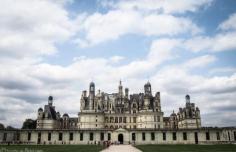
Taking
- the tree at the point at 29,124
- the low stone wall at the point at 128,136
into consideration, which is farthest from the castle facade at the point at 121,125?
the tree at the point at 29,124

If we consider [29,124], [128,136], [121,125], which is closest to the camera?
[128,136]

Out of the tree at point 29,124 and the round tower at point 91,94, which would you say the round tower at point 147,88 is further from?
the tree at point 29,124

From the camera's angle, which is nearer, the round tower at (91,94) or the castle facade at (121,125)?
the castle facade at (121,125)

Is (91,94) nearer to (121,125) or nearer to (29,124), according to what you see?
(121,125)

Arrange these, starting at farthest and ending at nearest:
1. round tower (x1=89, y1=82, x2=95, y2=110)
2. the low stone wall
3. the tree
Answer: the tree
round tower (x1=89, y1=82, x2=95, y2=110)
the low stone wall

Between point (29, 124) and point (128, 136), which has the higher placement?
point (29, 124)

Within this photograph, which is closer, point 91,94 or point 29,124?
point 91,94

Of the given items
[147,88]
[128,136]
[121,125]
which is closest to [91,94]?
[121,125]

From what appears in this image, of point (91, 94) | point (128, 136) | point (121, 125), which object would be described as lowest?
point (128, 136)

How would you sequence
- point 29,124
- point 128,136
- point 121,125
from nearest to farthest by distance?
point 128,136 → point 121,125 → point 29,124

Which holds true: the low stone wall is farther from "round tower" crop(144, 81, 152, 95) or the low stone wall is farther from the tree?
the tree

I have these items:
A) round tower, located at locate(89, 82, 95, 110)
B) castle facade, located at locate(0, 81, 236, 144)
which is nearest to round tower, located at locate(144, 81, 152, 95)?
castle facade, located at locate(0, 81, 236, 144)

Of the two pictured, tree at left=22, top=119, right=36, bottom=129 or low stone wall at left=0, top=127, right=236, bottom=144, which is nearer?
low stone wall at left=0, top=127, right=236, bottom=144

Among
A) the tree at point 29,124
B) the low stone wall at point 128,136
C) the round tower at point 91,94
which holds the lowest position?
the low stone wall at point 128,136
